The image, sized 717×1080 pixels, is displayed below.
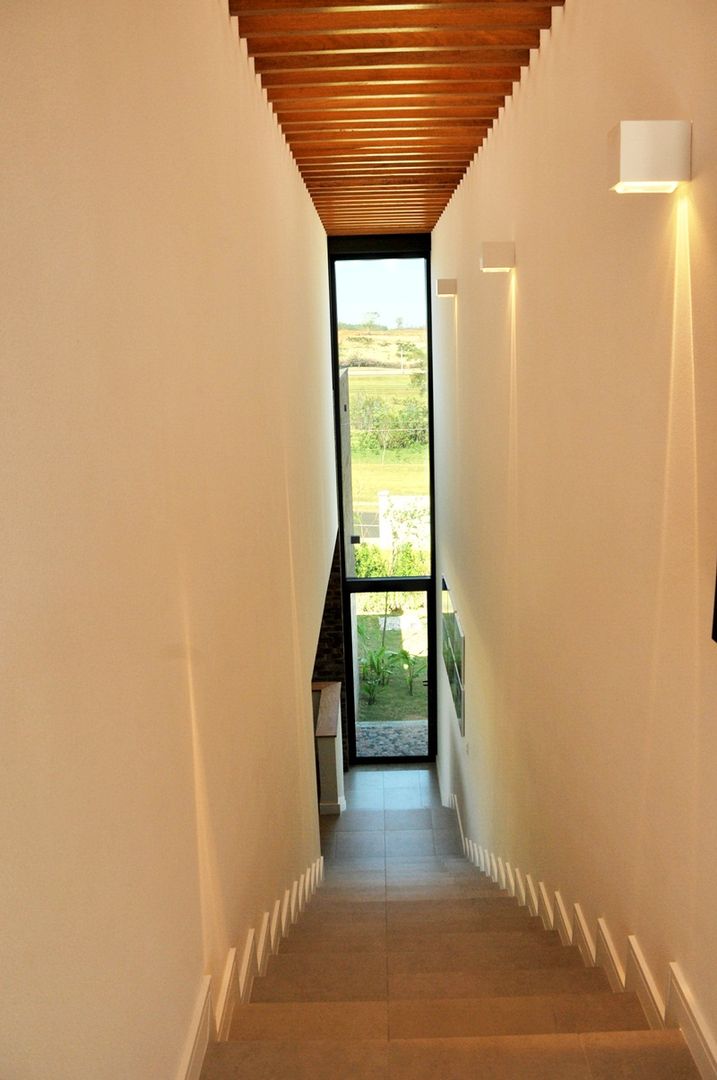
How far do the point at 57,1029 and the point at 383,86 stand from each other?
15.1 feet

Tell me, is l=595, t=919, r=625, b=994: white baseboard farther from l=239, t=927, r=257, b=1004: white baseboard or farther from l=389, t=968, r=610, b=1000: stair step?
l=239, t=927, r=257, b=1004: white baseboard

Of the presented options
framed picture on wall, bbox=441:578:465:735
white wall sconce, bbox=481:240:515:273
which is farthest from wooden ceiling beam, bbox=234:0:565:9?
framed picture on wall, bbox=441:578:465:735

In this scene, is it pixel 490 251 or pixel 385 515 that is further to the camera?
pixel 385 515

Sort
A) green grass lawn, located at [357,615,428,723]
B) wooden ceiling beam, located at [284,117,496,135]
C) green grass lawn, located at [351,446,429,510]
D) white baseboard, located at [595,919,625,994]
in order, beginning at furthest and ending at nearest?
green grass lawn, located at [357,615,428,723]
green grass lawn, located at [351,446,429,510]
wooden ceiling beam, located at [284,117,496,135]
white baseboard, located at [595,919,625,994]

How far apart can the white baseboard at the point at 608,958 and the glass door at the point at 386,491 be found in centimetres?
759

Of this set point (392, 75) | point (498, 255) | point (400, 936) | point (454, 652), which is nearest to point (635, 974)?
point (400, 936)

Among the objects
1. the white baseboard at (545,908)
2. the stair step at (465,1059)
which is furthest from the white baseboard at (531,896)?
the stair step at (465,1059)

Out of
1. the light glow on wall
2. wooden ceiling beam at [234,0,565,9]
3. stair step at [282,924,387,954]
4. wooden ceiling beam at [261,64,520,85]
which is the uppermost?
wooden ceiling beam at [261,64,520,85]

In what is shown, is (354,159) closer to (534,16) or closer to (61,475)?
(534,16)

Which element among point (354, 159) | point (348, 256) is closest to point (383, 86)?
point (354, 159)

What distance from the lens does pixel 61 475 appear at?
61.2 inches

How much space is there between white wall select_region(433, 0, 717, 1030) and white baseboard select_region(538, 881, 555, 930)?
0.10 meters

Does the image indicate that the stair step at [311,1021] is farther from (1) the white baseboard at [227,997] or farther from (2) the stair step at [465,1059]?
(2) the stair step at [465,1059]

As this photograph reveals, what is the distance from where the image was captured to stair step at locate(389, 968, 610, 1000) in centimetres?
341
